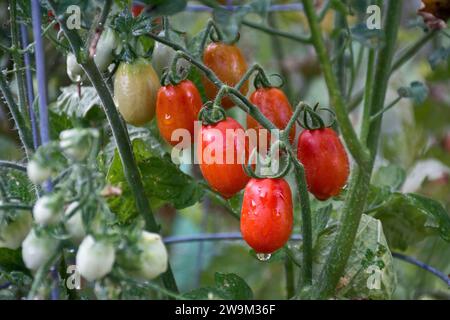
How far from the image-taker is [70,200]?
625mm

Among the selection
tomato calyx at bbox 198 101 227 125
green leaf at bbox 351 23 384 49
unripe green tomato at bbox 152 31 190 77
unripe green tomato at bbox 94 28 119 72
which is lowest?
tomato calyx at bbox 198 101 227 125

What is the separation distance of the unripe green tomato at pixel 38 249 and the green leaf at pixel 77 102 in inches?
15.5

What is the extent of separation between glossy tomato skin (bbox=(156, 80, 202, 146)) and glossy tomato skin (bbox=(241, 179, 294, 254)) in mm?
118

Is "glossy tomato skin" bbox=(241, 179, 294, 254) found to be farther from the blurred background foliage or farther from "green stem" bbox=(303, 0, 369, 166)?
the blurred background foliage

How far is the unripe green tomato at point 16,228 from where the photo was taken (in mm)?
743

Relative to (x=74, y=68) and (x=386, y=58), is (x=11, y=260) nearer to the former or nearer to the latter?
(x=74, y=68)

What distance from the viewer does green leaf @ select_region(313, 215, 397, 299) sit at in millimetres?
854

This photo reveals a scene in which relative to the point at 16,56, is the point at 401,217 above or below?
below

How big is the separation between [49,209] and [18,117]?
25 centimetres

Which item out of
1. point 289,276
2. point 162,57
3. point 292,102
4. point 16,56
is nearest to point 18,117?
point 16,56

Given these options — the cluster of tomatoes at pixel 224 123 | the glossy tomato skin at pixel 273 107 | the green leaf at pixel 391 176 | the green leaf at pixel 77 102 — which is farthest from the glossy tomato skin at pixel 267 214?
the green leaf at pixel 391 176

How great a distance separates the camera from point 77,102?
1.08 m

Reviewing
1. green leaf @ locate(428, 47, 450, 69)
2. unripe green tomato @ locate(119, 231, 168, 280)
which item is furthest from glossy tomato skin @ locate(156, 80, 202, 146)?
green leaf @ locate(428, 47, 450, 69)
